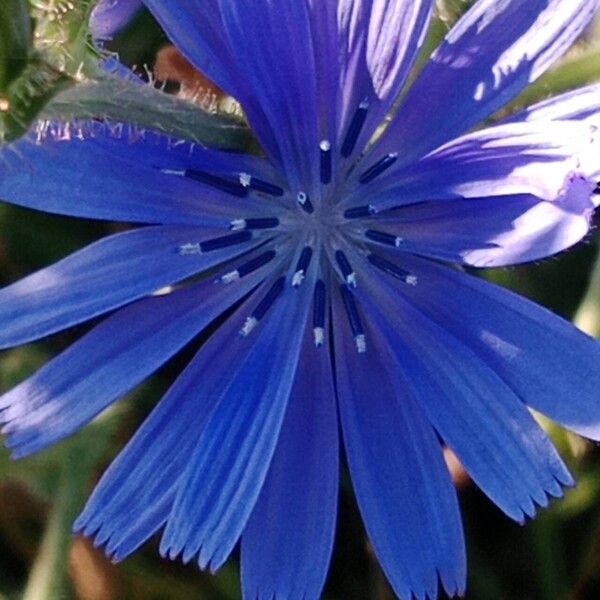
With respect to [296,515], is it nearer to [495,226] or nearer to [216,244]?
[216,244]

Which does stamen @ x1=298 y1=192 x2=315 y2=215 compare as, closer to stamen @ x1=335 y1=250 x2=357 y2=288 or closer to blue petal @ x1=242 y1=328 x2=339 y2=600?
stamen @ x1=335 y1=250 x2=357 y2=288

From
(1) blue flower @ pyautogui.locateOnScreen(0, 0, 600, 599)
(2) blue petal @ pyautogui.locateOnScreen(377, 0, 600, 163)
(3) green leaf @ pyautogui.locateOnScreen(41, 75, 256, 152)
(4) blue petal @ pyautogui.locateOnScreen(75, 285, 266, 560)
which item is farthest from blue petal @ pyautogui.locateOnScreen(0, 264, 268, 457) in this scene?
(2) blue petal @ pyautogui.locateOnScreen(377, 0, 600, 163)

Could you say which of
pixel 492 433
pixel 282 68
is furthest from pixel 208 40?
pixel 492 433

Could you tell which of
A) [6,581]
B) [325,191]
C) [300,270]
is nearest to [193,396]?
[300,270]

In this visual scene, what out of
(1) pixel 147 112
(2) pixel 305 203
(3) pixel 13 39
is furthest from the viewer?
(2) pixel 305 203

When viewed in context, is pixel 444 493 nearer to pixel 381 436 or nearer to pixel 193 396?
pixel 381 436

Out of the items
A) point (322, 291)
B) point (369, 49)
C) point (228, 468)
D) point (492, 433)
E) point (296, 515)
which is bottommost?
point (296, 515)
